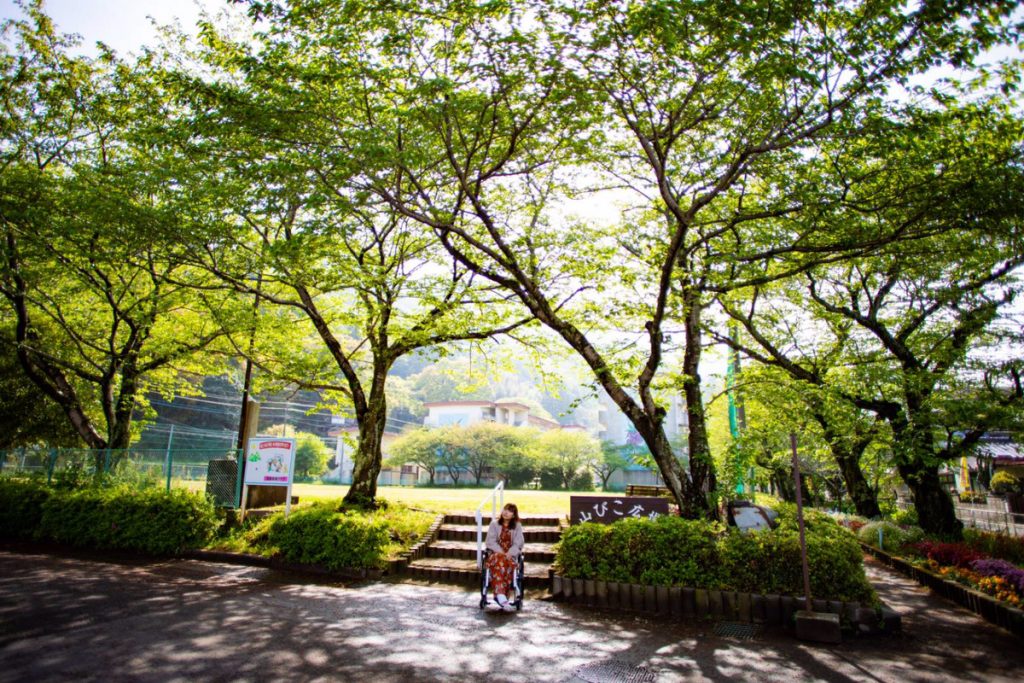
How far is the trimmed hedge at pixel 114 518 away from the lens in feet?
37.9

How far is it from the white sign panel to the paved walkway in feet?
12.2

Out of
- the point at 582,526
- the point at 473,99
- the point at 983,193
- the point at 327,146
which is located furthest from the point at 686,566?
the point at 327,146

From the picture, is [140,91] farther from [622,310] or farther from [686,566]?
[686,566]

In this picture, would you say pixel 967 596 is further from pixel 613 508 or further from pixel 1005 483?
pixel 1005 483

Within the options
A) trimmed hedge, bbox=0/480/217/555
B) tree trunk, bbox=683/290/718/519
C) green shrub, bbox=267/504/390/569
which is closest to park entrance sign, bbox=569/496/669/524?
tree trunk, bbox=683/290/718/519

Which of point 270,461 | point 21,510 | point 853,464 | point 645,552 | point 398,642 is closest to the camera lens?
point 398,642

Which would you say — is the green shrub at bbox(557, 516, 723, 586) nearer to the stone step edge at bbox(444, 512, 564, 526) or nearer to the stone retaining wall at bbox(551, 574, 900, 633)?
the stone retaining wall at bbox(551, 574, 900, 633)

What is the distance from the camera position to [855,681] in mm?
5465

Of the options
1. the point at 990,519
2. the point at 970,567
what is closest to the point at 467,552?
the point at 970,567

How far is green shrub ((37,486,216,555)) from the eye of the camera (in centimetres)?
1152

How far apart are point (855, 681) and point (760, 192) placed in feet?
27.0

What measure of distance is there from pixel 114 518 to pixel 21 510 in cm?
333

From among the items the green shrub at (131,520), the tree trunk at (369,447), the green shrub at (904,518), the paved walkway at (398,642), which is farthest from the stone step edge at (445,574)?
the green shrub at (904,518)

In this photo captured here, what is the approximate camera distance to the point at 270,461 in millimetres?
12648
